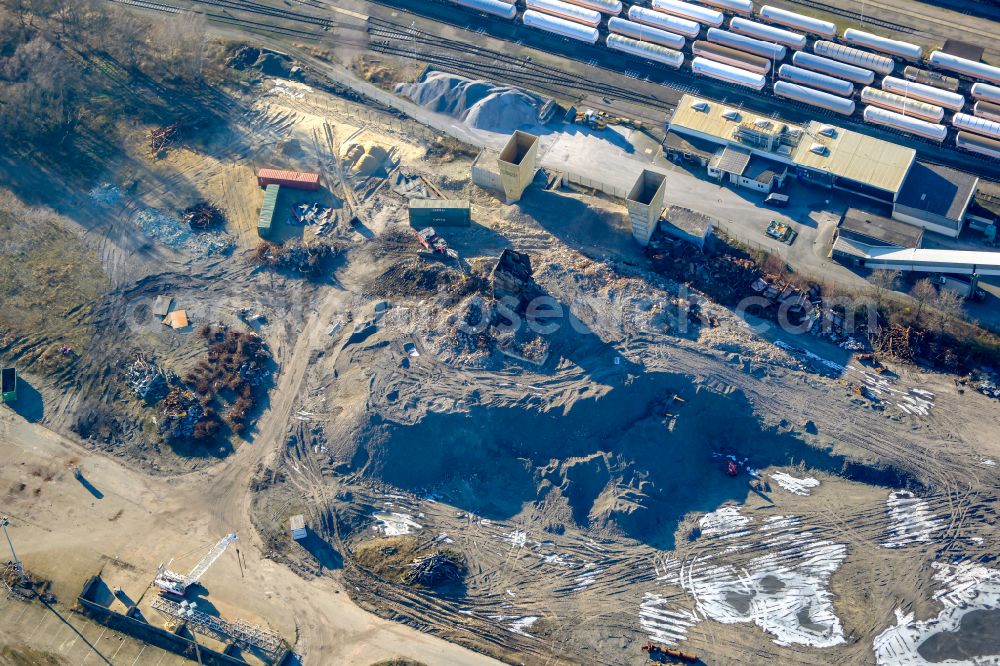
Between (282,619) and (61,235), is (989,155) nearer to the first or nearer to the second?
(282,619)

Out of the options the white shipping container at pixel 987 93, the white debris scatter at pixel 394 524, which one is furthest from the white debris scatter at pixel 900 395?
the white debris scatter at pixel 394 524

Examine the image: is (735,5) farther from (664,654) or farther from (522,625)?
(522,625)

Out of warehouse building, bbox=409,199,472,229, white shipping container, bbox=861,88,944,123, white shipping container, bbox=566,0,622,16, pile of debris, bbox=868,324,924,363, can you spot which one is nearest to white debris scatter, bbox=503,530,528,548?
warehouse building, bbox=409,199,472,229

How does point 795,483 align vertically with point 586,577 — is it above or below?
above

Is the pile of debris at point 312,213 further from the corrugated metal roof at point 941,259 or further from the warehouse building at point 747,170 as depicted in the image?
the corrugated metal roof at point 941,259

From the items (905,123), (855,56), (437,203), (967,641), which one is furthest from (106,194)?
(967,641)

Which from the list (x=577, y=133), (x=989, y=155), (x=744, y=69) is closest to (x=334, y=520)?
(x=577, y=133)
